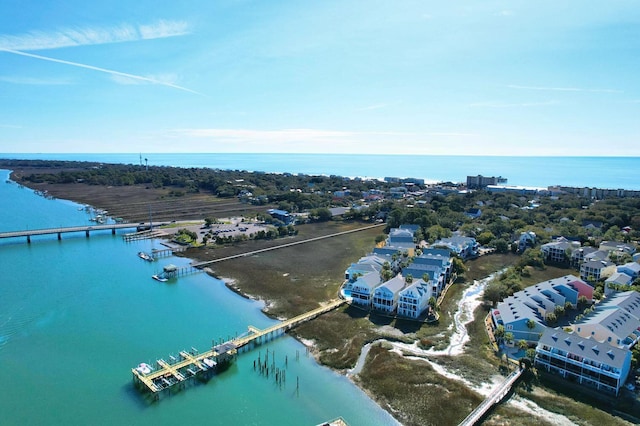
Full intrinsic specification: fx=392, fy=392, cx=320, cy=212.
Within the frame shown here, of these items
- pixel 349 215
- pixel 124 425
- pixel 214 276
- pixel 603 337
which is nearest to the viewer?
pixel 124 425

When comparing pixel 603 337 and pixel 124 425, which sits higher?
pixel 603 337

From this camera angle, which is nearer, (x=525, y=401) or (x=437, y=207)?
(x=525, y=401)

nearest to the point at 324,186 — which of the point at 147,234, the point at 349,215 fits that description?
the point at 349,215

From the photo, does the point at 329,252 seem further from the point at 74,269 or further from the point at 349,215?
the point at 74,269

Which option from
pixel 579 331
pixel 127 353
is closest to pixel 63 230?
pixel 127 353

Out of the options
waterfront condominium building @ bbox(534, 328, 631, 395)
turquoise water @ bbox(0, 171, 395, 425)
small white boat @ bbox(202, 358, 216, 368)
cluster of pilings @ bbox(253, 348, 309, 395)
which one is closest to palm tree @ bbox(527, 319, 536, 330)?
waterfront condominium building @ bbox(534, 328, 631, 395)

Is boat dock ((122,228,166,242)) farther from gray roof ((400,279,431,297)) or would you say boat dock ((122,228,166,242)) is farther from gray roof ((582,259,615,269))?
gray roof ((582,259,615,269))

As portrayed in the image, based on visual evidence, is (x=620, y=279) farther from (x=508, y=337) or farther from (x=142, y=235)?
(x=142, y=235)

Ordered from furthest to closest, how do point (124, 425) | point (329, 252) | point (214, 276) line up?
point (329, 252) < point (214, 276) < point (124, 425)
